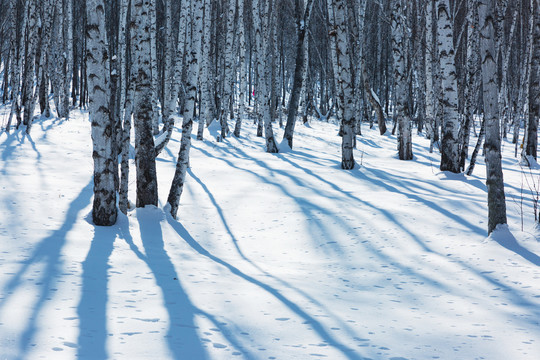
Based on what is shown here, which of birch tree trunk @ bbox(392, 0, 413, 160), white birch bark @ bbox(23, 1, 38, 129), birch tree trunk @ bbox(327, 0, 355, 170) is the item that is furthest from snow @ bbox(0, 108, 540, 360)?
white birch bark @ bbox(23, 1, 38, 129)

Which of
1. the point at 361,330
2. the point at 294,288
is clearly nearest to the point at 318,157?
the point at 294,288

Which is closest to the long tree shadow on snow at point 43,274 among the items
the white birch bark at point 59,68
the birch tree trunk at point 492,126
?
the birch tree trunk at point 492,126

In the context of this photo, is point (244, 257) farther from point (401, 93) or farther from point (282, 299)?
point (401, 93)

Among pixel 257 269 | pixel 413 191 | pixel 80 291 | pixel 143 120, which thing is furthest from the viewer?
pixel 413 191

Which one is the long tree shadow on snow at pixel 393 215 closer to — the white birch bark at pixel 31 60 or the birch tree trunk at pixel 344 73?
the birch tree trunk at pixel 344 73

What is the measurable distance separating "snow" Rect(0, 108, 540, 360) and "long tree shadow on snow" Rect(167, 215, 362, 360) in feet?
0.05

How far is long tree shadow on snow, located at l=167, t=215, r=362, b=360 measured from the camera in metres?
2.88

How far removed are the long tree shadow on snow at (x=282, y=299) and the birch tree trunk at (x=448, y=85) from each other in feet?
19.2

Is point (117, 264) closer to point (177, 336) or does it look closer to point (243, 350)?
point (177, 336)

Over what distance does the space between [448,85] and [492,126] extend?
4057 millimetres

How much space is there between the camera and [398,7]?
12.8 m

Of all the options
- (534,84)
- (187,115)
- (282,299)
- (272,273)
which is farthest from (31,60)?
(534,84)

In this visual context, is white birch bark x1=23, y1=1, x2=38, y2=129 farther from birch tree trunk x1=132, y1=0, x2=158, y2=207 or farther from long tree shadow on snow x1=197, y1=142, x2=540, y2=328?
birch tree trunk x1=132, y1=0, x2=158, y2=207

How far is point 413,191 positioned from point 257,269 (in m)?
4.26
